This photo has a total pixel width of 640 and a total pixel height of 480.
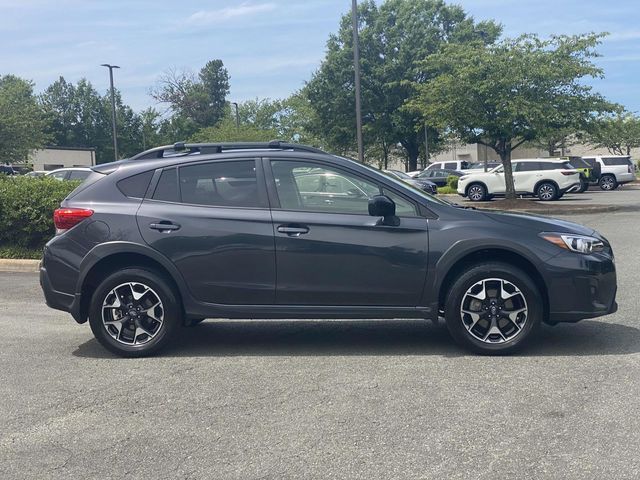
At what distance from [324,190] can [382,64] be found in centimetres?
4268

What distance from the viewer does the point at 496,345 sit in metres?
5.76

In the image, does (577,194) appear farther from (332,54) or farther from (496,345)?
(496,345)

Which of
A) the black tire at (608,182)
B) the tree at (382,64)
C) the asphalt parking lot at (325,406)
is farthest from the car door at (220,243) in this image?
the tree at (382,64)

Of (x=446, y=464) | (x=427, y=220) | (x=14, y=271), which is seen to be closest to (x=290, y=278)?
(x=427, y=220)

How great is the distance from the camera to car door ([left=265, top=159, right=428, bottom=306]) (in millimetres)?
5777

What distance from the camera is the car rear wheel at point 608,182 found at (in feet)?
112

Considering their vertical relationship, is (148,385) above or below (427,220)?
below

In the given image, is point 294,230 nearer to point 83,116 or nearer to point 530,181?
point 530,181

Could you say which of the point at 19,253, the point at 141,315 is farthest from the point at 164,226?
the point at 19,253

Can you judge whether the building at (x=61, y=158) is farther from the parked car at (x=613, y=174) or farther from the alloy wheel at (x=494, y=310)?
the alloy wheel at (x=494, y=310)

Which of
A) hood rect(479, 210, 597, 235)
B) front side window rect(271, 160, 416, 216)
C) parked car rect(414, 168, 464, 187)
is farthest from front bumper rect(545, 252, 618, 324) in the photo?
parked car rect(414, 168, 464, 187)

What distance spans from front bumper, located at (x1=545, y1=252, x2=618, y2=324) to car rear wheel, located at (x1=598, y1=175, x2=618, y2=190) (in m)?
30.9

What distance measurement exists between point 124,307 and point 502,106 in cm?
1716

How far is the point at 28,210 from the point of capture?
36.9 ft
